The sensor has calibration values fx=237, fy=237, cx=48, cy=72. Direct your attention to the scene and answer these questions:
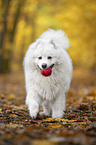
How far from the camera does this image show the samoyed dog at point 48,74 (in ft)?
15.5

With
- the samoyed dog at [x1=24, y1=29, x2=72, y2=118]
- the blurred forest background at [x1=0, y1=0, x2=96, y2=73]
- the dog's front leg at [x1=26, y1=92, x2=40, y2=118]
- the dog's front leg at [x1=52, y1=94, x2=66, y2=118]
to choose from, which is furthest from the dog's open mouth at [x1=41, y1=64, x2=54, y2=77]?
the blurred forest background at [x1=0, y1=0, x2=96, y2=73]

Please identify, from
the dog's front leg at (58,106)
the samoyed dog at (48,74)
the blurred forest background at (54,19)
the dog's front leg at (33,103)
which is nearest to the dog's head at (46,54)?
the samoyed dog at (48,74)

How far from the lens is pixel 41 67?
458 centimetres

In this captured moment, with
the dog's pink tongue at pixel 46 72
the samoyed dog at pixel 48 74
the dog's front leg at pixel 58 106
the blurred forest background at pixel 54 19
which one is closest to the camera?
the dog's pink tongue at pixel 46 72

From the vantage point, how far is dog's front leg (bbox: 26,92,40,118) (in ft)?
15.6

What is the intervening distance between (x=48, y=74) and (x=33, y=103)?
2.29 ft

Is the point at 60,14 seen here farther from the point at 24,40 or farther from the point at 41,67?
the point at 24,40

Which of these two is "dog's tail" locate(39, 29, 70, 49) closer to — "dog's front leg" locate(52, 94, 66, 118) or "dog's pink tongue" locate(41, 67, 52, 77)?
"dog's pink tongue" locate(41, 67, 52, 77)

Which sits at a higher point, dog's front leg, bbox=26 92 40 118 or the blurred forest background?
the blurred forest background

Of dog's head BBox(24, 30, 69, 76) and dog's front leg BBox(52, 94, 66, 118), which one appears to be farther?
dog's front leg BBox(52, 94, 66, 118)

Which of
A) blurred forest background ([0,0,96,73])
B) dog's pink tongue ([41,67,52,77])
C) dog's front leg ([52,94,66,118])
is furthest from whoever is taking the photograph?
blurred forest background ([0,0,96,73])

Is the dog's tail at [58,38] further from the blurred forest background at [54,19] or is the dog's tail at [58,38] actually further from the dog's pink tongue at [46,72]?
the blurred forest background at [54,19]

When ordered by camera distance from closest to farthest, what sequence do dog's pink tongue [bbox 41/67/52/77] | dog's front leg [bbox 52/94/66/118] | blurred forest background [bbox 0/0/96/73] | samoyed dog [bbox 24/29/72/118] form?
dog's pink tongue [bbox 41/67/52/77], samoyed dog [bbox 24/29/72/118], dog's front leg [bbox 52/94/66/118], blurred forest background [bbox 0/0/96/73]

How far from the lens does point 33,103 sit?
483cm
